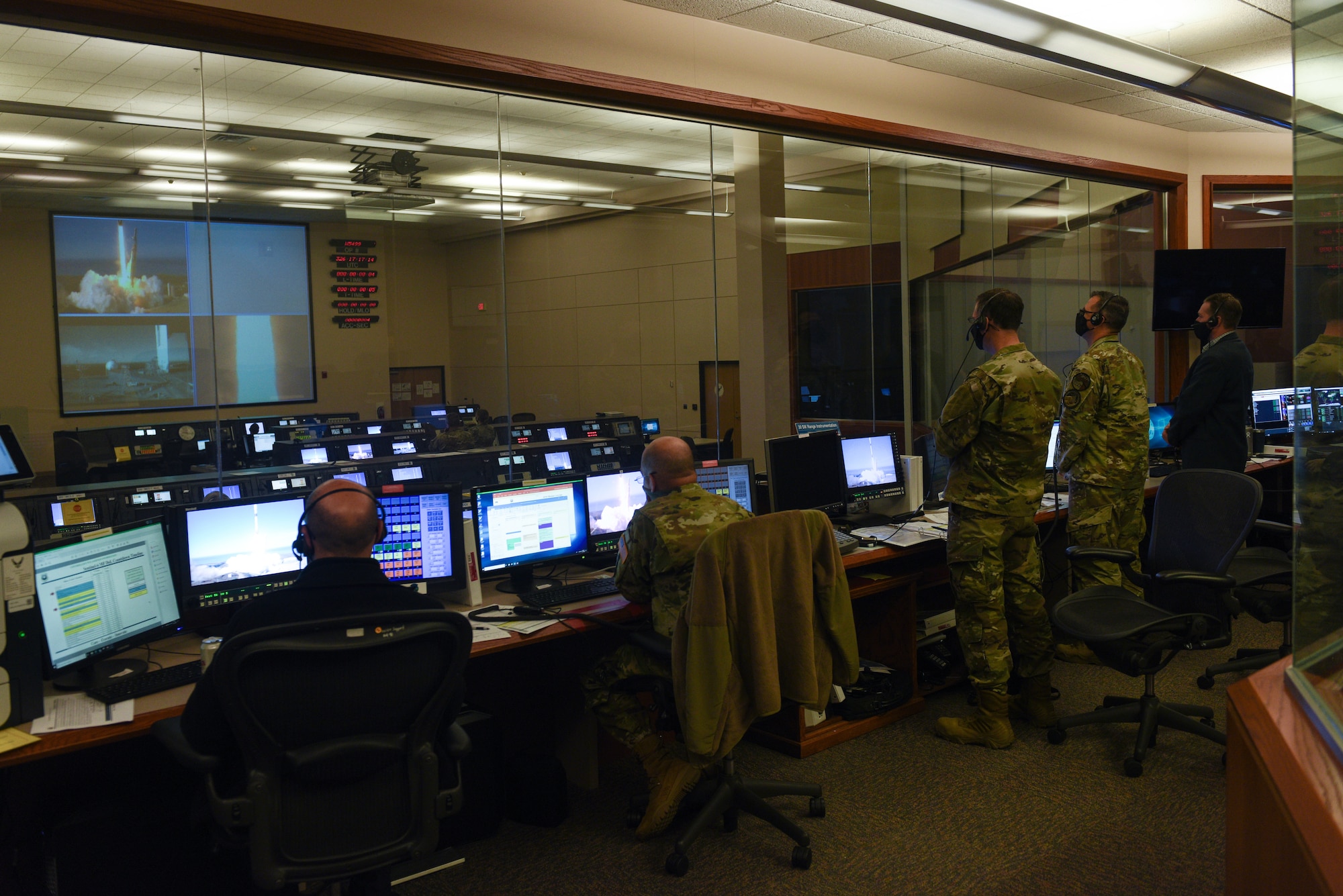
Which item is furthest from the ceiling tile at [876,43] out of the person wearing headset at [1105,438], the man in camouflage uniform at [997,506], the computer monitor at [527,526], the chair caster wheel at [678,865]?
the chair caster wheel at [678,865]

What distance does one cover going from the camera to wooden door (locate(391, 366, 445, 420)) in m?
A: 5.20

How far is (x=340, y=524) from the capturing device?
2.23 meters

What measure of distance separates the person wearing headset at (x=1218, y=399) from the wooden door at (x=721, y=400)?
2.34 meters

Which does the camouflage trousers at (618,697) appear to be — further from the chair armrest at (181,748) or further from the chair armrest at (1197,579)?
the chair armrest at (1197,579)

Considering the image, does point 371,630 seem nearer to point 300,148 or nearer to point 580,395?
point 300,148

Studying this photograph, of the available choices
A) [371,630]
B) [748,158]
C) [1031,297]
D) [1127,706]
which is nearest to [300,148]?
[748,158]

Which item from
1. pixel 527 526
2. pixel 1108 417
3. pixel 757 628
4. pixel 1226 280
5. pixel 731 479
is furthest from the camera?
pixel 1226 280

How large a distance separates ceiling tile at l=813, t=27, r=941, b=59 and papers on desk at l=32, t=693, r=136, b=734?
13.8 feet

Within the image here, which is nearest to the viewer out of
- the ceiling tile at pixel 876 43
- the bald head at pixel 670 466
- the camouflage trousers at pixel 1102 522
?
the bald head at pixel 670 466

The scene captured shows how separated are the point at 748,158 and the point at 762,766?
128 inches

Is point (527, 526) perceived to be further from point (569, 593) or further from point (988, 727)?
point (988, 727)

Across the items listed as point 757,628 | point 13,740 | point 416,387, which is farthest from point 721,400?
point 13,740

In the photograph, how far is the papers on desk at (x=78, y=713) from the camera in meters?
2.26

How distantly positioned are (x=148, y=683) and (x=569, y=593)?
1327 millimetres
